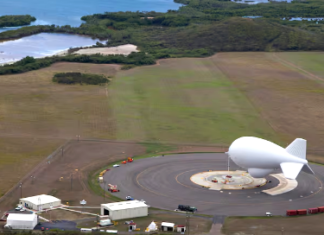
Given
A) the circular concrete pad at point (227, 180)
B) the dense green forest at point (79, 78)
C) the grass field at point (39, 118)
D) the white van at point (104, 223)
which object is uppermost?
the dense green forest at point (79, 78)

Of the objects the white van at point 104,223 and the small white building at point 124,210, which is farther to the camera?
the small white building at point 124,210

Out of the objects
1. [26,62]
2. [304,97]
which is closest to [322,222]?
[304,97]

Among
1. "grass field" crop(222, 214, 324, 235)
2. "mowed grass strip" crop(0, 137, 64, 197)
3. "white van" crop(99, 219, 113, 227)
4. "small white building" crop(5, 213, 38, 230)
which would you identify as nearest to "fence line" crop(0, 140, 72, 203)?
"mowed grass strip" crop(0, 137, 64, 197)

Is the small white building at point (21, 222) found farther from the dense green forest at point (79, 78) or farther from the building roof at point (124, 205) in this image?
the dense green forest at point (79, 78)

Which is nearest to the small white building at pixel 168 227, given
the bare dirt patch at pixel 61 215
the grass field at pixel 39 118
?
the bare dirt patch at pixel 61 215

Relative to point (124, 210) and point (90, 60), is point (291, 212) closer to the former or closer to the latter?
A: point (124, 210)

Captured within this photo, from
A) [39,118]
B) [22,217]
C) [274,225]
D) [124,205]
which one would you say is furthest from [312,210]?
[39,118]

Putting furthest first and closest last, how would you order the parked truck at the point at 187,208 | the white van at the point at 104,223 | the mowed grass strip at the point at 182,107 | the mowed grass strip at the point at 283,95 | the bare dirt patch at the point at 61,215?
the mowed grass strip at the point at 283,95
the mowed grass strip at the point at 182,107
the parked truck at the point at 187,208
the bare dirt patch at the point at 61,215
the white van at the point at 104,223

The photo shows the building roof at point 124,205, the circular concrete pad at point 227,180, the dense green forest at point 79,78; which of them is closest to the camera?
the building roof at point 124,205
